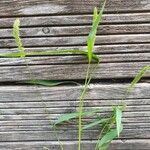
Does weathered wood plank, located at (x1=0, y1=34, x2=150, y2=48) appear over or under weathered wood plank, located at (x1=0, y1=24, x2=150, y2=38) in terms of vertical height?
under

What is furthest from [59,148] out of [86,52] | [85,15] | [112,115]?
[85,15]

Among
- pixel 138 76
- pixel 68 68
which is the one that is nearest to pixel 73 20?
pixel 68 68

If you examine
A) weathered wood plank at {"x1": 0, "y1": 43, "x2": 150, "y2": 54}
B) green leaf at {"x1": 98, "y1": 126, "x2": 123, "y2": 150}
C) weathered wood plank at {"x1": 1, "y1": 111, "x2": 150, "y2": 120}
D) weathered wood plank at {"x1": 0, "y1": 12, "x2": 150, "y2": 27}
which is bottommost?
green leaf at {"x1": 98, "y1": 126, "x2": 123, "y2": 150}

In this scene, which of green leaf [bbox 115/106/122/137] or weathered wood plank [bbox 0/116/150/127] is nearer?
green leaf [bbox 115/106/122/137]

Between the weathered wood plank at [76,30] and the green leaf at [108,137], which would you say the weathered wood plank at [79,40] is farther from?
the green leaf at [108,137]

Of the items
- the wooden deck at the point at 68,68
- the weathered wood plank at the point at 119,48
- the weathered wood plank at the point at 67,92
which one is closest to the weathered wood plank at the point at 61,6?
the wooden deck at the point at 68,68

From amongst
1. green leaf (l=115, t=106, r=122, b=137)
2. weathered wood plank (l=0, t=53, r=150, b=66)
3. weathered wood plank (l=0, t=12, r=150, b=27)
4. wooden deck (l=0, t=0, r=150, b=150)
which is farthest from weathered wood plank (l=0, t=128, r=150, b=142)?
weathered wood plank (l=0, t=12, r=150, b=27)

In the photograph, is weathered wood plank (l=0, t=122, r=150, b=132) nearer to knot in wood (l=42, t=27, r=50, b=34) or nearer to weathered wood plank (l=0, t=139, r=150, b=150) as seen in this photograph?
weathered wood plank (l=0, t=139, r=150, b=150)
